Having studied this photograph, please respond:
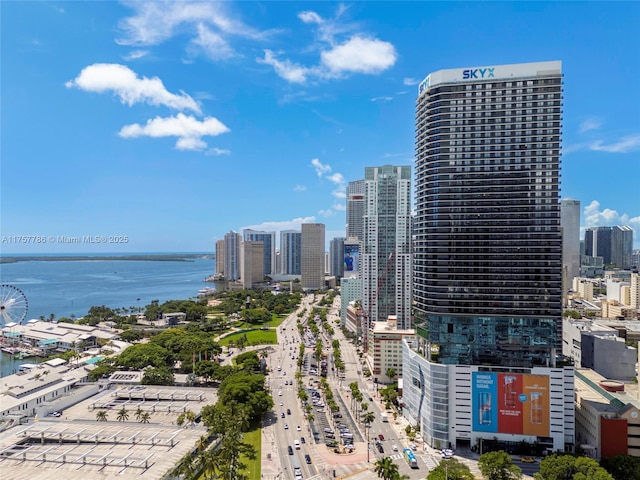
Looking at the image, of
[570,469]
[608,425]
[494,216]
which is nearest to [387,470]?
[570,469]

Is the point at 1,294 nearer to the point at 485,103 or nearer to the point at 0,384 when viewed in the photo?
the point at 0,384

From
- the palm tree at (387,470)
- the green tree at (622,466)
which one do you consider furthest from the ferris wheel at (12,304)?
the green tree at (622,466)

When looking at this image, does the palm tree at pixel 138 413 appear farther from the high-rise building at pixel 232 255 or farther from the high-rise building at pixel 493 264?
the high-rise building at pixel 232 255

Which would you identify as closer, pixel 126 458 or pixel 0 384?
pixel 126 458

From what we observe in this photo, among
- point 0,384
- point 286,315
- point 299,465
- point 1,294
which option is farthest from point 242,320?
point 299,465

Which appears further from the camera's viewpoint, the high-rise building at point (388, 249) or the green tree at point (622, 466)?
the high-rise building at point (388, 249)

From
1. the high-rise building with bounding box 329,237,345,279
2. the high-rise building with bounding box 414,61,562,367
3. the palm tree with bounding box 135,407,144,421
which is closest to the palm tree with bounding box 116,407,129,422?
the palm tree with bounding box 135,407,144,421
